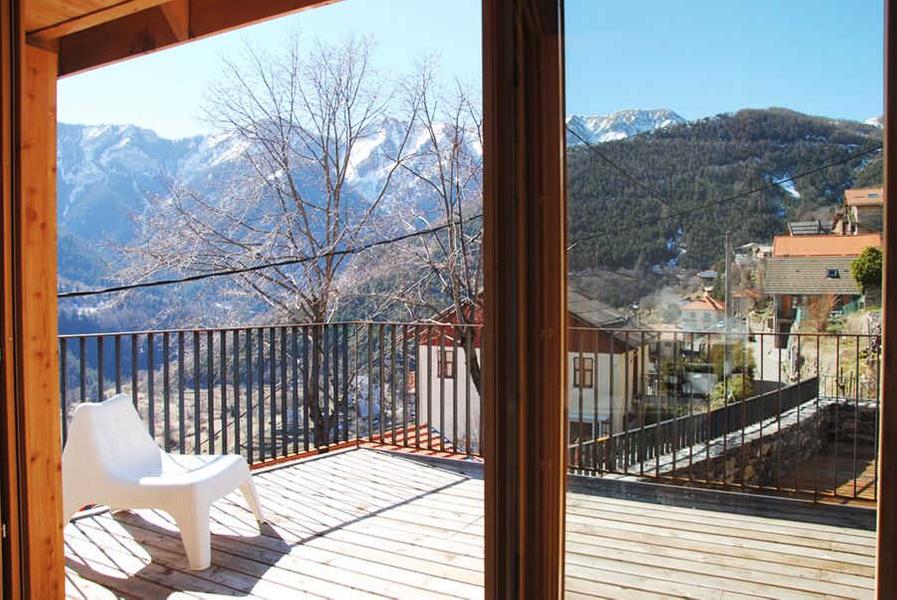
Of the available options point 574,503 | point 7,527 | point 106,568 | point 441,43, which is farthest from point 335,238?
point 574,503

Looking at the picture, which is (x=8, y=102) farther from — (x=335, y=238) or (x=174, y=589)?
(x=335, y=238)

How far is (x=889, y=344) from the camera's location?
1.22 meters

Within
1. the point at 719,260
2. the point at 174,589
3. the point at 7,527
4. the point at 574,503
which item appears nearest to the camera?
the point at 719,260

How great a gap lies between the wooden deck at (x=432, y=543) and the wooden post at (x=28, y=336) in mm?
475

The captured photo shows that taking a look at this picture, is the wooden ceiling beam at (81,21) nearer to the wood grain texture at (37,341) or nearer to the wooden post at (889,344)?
the wood grain texture at (37,341)

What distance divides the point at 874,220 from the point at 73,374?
4.66 m

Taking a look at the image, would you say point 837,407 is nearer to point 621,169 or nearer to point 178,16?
point 621,169

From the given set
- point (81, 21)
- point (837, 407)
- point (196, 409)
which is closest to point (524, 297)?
point (837, 407)

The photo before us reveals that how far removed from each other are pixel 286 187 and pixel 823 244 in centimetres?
736

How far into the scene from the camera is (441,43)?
301 inches

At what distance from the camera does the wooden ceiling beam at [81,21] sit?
2.48 metres

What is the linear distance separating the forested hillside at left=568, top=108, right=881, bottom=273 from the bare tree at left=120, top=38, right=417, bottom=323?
20.9ft

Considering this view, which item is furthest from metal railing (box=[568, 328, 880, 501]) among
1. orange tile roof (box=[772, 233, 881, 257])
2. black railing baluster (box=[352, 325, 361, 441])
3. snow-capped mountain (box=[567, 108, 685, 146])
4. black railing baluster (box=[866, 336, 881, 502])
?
black railing baluster (box=[352, 325, 361, 441])

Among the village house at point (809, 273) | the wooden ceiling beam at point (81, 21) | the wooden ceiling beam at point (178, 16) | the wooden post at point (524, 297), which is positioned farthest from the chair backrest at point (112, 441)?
the village house at point (809, 273)
